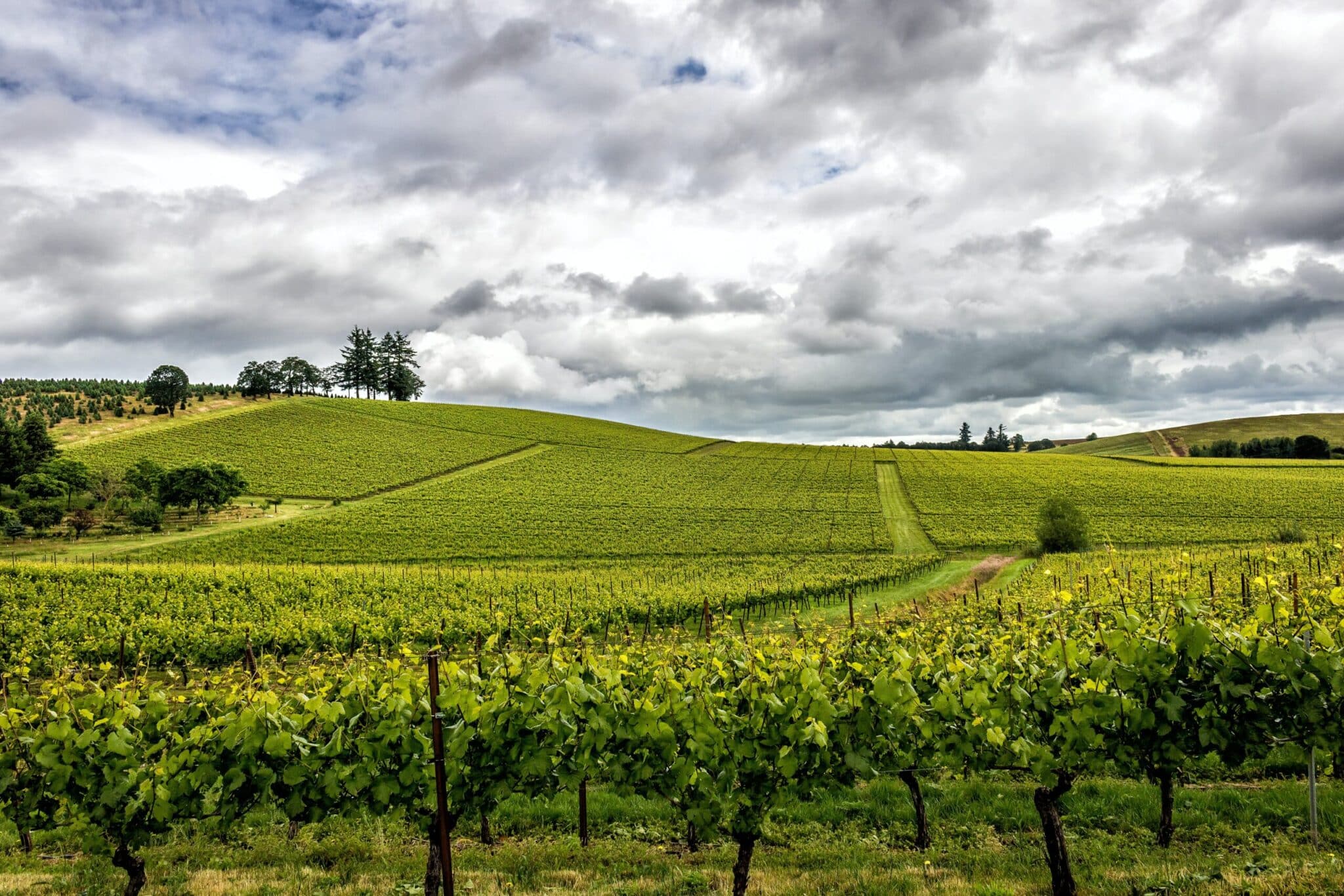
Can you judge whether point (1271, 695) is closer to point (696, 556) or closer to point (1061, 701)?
point (1061, 701)

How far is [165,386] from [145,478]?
37.4 meters

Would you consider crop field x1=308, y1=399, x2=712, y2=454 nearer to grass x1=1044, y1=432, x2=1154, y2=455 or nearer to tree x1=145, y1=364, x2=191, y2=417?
tree x1=145, y1=364, x2=191, y2=417

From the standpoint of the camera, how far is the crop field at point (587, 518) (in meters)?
47.3

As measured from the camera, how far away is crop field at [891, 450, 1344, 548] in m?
52.4

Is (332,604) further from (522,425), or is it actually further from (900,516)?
(522,425)

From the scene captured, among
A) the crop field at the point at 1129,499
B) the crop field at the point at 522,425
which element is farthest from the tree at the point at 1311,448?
the crop field at the point at 522,425

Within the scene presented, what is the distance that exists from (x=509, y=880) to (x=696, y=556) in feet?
135

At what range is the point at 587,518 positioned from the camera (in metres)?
57.2

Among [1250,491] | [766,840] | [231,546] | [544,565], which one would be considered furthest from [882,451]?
[766,840]

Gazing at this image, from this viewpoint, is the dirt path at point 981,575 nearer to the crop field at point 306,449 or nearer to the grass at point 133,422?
the crop field at point 306,449

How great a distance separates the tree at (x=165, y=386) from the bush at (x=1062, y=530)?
3765 inches

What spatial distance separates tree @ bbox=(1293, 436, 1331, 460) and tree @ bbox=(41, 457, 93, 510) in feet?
502

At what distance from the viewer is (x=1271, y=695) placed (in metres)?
6.12

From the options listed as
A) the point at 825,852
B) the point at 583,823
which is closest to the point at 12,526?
the point at 583,823
